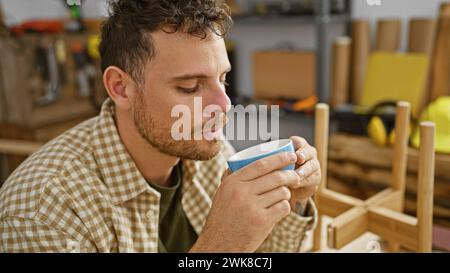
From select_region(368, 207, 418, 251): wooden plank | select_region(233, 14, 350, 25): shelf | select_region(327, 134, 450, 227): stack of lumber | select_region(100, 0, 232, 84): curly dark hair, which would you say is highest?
select_region(233, 14, 350, 25): shelf

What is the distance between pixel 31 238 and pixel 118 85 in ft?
0.93

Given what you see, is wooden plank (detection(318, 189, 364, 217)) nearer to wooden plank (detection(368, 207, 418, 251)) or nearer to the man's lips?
wooden plank (detection(368, 207, 418, 251))

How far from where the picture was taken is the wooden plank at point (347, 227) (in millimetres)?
733

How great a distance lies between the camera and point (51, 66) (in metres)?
2.34

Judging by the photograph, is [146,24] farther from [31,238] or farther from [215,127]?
[31,238]

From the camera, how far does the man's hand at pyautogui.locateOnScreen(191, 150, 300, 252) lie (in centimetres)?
57

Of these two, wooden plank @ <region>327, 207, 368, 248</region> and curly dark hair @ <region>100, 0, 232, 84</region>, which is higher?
curly dark hair @ <region>100, 0, 232, 84</region>

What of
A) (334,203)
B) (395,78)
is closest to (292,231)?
(334,203)

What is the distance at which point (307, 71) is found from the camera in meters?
2.39

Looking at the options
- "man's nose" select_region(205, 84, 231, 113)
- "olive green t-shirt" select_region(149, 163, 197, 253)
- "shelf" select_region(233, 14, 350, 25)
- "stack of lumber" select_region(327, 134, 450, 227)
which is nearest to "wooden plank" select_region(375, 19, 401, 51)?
"shelf" select_region(233, 14, 350, 25)

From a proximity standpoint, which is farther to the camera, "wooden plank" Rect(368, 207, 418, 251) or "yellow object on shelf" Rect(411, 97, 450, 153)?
"yellow object on shelf" Rect(411, 97, 450, 153)

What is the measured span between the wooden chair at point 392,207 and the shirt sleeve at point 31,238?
0.41m

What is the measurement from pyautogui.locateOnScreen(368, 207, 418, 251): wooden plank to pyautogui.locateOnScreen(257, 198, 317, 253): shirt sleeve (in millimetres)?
103

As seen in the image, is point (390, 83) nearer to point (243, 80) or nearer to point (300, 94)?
point (300, 94)
